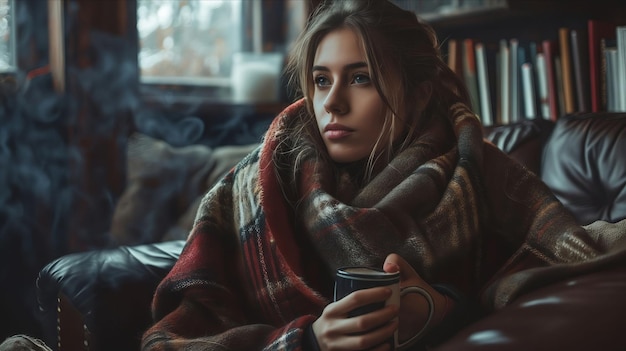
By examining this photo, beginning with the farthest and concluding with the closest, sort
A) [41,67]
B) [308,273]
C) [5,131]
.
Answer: [41,67] → [5,131] → [308,273]

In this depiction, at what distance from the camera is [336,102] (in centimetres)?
123

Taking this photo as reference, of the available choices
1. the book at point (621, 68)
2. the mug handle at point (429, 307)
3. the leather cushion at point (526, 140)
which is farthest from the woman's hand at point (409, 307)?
the book at point (621, 68)

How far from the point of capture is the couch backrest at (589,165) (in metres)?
1.52

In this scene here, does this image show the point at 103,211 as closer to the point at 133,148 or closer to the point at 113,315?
the point at 133,148

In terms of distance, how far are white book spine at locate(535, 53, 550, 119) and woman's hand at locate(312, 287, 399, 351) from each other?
1.50 metres

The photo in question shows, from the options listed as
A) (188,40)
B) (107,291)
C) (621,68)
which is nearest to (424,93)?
(107,291)

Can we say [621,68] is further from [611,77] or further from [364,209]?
[364,209]

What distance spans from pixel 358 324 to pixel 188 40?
2.11 metres


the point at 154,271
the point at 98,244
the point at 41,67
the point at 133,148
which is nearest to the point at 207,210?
the point at 154,271

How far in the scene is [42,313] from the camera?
139 centimetres

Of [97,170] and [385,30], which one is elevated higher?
[385,30]

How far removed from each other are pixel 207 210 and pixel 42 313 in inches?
17.5

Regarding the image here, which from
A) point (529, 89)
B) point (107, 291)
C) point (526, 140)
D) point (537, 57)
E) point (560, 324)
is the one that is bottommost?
point (107, 291)

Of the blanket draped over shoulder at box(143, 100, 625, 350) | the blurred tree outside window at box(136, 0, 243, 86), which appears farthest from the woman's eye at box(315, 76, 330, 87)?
the blurred tree outside window at box(136, 0, 243, 86)
